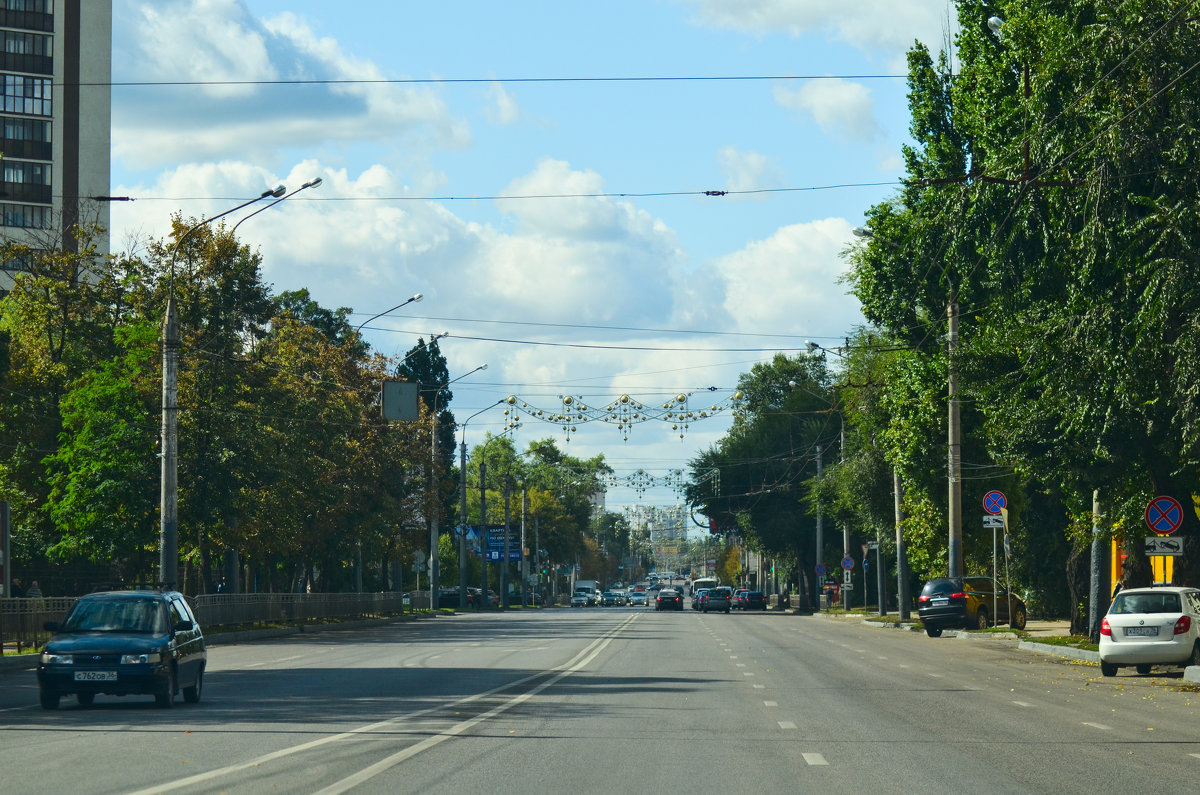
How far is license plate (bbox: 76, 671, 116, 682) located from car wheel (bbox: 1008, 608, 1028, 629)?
101 feet

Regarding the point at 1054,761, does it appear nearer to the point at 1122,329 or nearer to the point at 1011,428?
the point at 1122,329

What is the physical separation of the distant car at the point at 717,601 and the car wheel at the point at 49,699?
6767 cm

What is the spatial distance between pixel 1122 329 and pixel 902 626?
3030cm

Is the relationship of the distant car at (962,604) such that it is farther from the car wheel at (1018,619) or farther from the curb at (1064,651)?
the curb at (1064,651)

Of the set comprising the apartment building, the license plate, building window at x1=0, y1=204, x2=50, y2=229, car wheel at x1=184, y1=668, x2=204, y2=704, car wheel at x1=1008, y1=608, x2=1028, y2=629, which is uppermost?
the apartment building

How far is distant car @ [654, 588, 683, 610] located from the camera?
8694 cm

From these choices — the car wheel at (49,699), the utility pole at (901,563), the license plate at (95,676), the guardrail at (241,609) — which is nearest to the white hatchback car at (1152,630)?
the license plate at (95,676)

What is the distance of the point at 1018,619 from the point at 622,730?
31.0 meters

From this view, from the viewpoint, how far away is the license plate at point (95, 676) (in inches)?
689

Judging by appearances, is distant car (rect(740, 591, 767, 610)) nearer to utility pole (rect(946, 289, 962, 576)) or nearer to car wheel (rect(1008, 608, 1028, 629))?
utility pole (rect(946, 289, 962, 576))

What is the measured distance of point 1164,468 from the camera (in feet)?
90.1

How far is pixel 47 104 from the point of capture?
9319 centimetres

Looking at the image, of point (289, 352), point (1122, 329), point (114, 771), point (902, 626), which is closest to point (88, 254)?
point (289, 352)

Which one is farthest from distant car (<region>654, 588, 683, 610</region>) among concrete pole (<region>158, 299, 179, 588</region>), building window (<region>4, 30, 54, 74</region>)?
concrete pole (<region>158, 299, 179, 588</region>)
